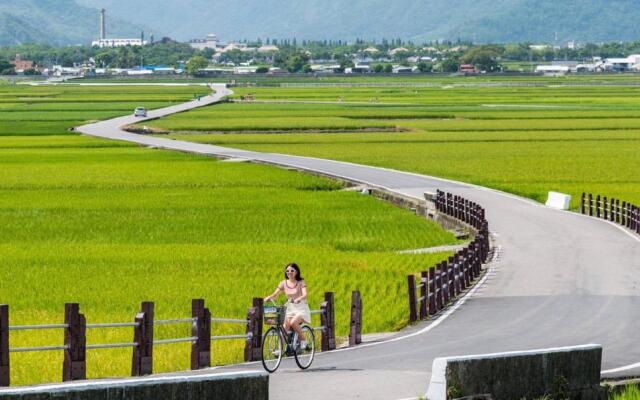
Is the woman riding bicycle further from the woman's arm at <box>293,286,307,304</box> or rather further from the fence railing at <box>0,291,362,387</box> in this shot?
the fence railing at <box>0,291,362,387</box>

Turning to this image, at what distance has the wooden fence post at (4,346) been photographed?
851 inches

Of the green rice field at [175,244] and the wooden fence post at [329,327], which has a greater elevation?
the wooden fence post at [329,327]

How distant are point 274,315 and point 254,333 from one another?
2.39m

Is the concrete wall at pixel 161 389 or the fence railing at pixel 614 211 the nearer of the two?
the concrete wall at pixel 161 389

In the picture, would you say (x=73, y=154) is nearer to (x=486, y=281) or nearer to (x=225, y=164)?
(x=225, y=164)

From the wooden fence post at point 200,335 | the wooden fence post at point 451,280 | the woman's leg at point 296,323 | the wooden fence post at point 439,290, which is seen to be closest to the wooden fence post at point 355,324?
the wooden fence post at point 200,335

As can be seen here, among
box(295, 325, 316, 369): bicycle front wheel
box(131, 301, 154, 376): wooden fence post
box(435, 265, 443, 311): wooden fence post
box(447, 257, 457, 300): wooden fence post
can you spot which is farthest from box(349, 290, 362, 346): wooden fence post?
box(447, 257, 457, 300): wooden fence post

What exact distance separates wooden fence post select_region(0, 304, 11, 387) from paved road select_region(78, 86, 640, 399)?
358cm

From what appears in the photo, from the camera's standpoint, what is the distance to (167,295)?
108 feet

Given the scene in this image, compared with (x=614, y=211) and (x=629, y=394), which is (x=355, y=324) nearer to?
(x=629, y=394)

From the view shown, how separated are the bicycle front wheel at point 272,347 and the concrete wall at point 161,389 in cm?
458

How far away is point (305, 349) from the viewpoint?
22.5 m

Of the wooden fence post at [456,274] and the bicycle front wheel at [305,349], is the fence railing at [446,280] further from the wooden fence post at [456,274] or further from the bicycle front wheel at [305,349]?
the bicycle front wheel at [305,349]

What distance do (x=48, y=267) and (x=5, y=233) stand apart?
10640 millimetres
